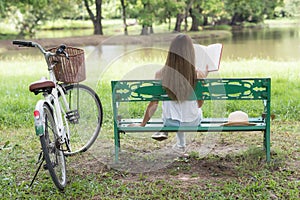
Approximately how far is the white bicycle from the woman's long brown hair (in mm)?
895

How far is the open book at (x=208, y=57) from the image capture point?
4.50 metres

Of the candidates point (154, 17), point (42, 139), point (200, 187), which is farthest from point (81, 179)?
point (154, 17)

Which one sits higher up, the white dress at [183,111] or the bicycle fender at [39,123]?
the bicycle fender at [39,123]

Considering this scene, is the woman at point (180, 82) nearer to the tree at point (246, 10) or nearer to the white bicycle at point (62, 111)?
the white bicycle at point (62, 111)

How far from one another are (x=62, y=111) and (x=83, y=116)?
62cm

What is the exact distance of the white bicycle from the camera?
11.9 ft

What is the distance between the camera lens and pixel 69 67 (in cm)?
434

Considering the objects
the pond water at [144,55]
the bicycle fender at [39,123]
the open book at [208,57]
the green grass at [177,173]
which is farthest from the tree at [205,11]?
the bicycle fender at [39,123]

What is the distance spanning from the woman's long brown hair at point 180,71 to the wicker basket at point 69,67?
0.84 meters

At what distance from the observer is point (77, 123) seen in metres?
4.72

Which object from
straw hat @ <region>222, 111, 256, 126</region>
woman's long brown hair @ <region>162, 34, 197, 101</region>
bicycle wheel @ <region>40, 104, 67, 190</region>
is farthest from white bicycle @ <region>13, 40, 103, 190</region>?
straw hat @ <region>222, 111, 256, 126</region>

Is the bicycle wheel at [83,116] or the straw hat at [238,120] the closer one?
the straw hat at [238,120]

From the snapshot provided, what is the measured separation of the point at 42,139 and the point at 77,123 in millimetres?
1263

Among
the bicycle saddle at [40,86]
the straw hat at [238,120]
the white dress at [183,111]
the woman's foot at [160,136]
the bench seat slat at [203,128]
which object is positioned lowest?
the woman's foot at [160,136]
